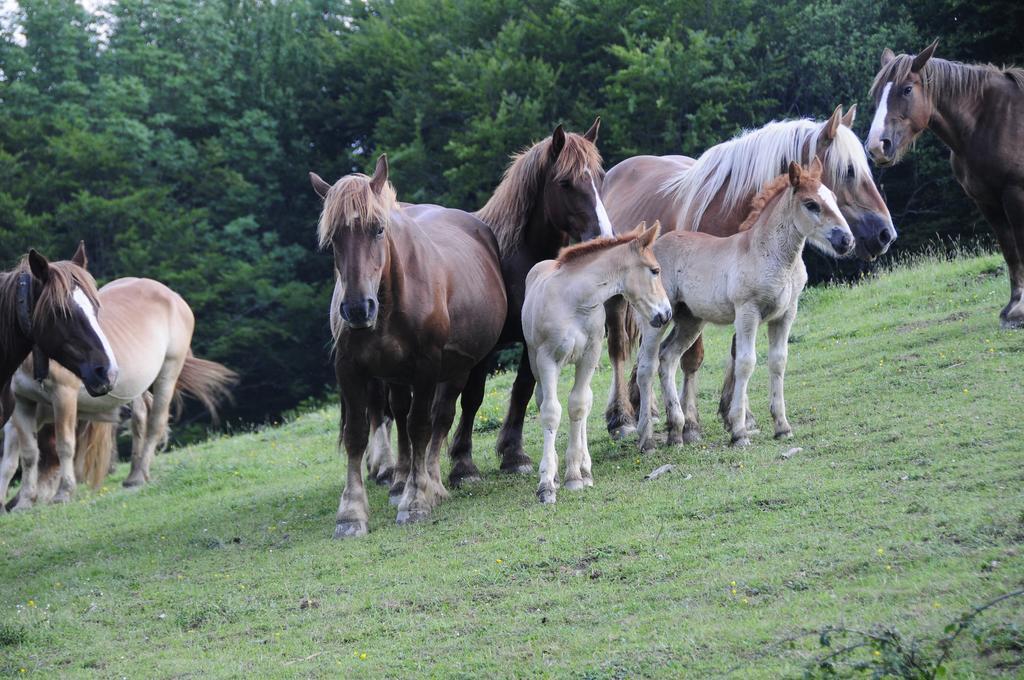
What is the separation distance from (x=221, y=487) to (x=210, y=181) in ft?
82.1

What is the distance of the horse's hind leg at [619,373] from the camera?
10.1 metres

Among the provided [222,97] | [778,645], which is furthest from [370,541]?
[222,97]

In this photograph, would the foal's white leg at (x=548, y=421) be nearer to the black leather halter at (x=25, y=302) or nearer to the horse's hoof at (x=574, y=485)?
the horse's hoof at (x=574, y=485)

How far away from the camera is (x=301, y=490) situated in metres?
11.2

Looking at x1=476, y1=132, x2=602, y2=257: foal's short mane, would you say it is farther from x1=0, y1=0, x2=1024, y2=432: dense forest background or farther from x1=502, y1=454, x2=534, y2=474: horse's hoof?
x1=0, y1=0, x2=1024, y2=432: dense forest background

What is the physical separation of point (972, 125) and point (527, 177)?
4.47 metres

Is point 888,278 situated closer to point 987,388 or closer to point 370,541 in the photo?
point 987,388

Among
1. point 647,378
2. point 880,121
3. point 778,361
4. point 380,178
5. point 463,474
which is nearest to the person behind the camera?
point 380,178

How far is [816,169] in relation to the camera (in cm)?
873

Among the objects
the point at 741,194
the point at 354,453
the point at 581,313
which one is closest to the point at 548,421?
the point at 581,313

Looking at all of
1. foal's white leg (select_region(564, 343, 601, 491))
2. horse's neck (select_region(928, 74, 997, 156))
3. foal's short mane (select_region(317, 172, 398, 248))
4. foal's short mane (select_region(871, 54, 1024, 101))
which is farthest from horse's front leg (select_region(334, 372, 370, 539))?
horse's neck (select_region(928, 74, 997, 156))

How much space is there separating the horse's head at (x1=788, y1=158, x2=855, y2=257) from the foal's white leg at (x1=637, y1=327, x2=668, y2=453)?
1.44 meters

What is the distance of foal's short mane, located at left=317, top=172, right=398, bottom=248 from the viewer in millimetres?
7949

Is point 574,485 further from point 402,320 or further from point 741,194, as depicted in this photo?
point 741,194
